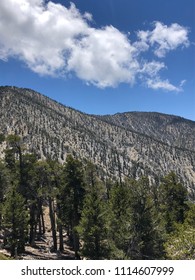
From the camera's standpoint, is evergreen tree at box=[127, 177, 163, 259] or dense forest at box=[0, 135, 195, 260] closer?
evergreen tree at box=[127, 177, 163, 259]

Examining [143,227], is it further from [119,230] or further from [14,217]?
[14,217]

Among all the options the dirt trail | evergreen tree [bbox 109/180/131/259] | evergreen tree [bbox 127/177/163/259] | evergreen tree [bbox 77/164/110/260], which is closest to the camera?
evergreen tree [bbox 109/180/131/259]

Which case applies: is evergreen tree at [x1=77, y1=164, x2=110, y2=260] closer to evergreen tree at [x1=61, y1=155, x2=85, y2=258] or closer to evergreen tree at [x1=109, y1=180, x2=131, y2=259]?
evergreen tree at [x1=109, y1=180, x2=131, y2=259]

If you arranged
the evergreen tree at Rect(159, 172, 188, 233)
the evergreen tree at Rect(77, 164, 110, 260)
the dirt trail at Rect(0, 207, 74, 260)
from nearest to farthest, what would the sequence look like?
the evergreen tree at Rect(77, 164, 110, 260) < the dirt trail at Rect(0, 207, 74, 260) < the evergreen tree at Rect(159, 172, 188, 233)

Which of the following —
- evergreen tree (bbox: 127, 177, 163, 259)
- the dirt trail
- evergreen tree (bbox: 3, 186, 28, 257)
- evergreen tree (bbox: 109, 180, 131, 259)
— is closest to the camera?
evergreen tree (bbox: 109, 180, 131, 259)

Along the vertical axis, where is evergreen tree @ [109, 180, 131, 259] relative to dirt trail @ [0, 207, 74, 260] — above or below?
above

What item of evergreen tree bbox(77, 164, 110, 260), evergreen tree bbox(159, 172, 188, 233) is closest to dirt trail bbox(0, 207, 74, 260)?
evergreen tree bbox(77, 164, 110, 260)

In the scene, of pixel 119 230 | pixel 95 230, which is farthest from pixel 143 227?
pixel 95 230

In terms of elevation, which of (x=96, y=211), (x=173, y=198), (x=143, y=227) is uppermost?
(x=173, y=198)

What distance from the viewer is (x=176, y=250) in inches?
639

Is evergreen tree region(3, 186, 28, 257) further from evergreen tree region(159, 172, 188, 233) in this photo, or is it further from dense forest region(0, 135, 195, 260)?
evergreen tree region(159, 172, 188, 233)

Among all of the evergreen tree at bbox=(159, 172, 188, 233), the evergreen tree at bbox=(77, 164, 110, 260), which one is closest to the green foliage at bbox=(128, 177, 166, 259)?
the evergreen tree at bbox=(77, 164, 110, 260)

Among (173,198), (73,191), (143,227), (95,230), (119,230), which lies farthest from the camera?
(173,198)

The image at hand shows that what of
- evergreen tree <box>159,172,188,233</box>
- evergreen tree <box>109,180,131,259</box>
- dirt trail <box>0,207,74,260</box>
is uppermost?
evergreen tree <box>159,172,188,233</box>
